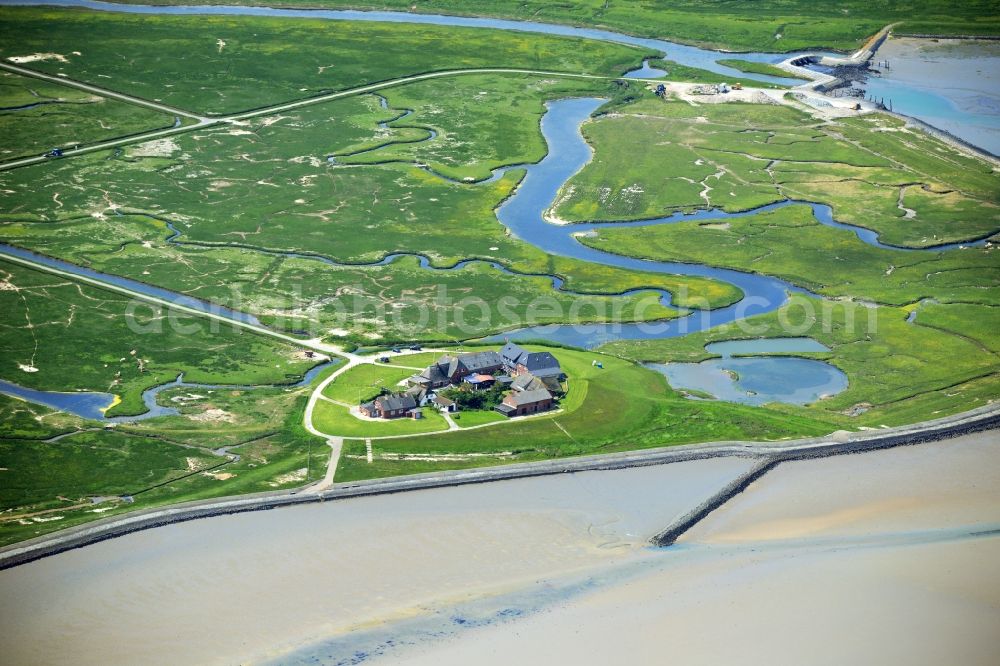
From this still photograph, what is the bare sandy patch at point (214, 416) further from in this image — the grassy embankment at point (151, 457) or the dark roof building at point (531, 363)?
the dark roof building at point (531, 363)

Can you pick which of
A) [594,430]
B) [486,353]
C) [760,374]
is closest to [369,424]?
[486,353]

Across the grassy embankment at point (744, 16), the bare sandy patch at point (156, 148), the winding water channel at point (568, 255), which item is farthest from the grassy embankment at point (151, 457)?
the grassy embankment at point (744, 16)

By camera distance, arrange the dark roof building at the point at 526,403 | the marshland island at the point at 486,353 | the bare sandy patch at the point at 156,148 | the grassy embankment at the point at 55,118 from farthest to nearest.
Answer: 1. the grassy embankment at the point at 55,118
2. the bare sandy patch at the point at 156,148
3. the dark roof building at the point at 526,403
4. the marshland island at the point at 486,353

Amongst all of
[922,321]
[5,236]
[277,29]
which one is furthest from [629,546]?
[277,29]

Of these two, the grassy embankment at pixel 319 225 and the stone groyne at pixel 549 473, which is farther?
the grassy embankment at pixel 319 225

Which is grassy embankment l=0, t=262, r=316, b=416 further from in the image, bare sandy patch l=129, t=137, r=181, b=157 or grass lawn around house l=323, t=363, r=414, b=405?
bare sandy patch l=129, t=137, r=181, b=157

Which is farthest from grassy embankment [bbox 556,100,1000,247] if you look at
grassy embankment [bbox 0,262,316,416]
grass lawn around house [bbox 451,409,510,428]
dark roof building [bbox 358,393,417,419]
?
dark roof building [bbox 358,393,417,419]
